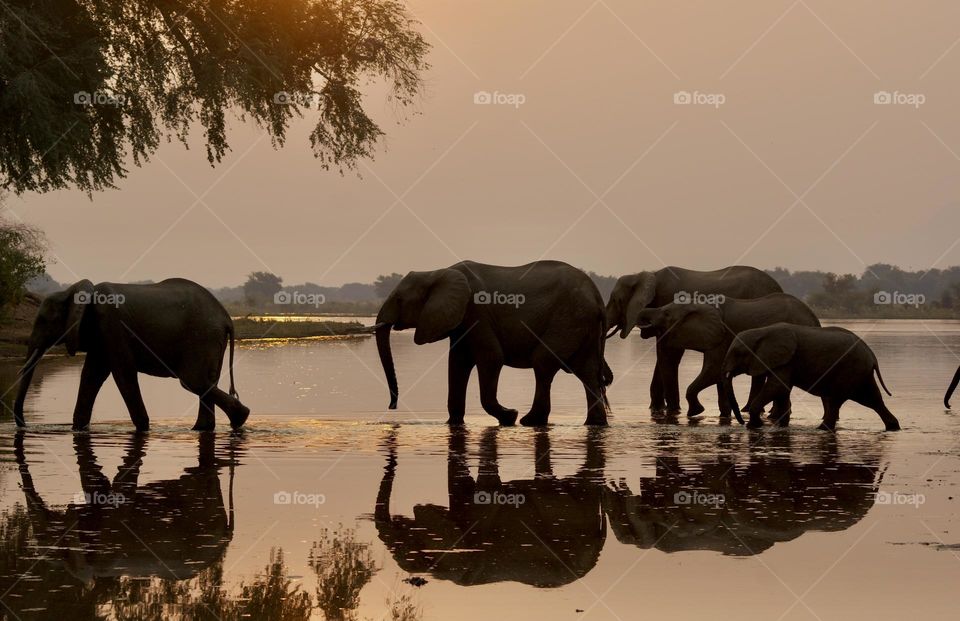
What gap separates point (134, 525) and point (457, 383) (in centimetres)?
1000

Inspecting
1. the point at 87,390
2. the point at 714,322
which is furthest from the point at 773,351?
the point at 87,390

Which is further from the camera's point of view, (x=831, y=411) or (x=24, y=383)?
(x=831, y=411)

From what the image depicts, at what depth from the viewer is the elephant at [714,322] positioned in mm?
23016

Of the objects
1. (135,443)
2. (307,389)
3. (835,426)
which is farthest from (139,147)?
(835,426)

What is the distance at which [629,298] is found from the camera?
2591cm

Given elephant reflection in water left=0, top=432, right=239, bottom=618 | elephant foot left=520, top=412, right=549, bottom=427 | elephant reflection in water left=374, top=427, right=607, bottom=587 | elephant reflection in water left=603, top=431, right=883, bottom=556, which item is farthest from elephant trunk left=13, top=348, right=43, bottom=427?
elephant reflection in water left=603, top=431, right=883, bottom=556

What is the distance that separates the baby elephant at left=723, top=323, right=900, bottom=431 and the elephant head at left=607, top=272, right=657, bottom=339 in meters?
5.03

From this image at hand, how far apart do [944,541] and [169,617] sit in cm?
557

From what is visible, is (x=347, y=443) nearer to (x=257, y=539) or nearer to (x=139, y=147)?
(x=257, y=539)

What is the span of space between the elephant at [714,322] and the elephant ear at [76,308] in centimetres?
910

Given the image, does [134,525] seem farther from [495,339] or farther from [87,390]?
[495,339]

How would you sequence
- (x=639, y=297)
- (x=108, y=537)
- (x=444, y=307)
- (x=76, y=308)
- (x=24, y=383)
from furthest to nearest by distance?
(x=639, y=297), (x=444, y=307), (x=24, y=383), (x=76, y=308), (x=108, y=537)

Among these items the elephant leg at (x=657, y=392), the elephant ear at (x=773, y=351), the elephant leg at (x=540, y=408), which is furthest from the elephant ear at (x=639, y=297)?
the elephant ear at (x=773, y=351)

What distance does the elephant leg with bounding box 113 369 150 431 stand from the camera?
59.5 ft
